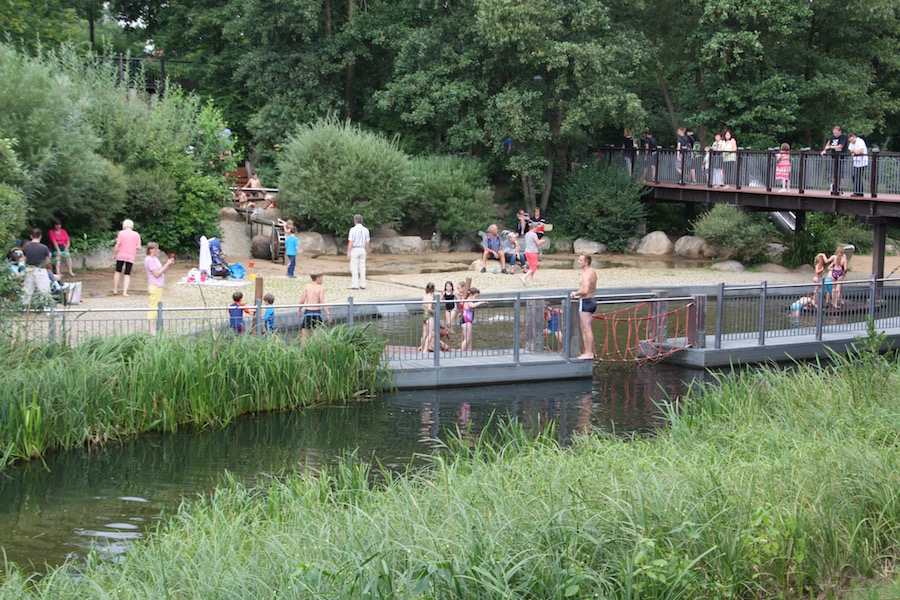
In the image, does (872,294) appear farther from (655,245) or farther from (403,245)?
(403,245)

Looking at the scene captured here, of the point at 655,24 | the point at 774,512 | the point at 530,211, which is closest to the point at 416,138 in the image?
the point at 530,211

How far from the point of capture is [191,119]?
28688mm

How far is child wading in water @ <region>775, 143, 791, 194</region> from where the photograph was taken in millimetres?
28500

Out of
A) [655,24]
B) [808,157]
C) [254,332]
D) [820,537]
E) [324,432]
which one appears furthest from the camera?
[655,24]

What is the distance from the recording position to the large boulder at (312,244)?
102 feet

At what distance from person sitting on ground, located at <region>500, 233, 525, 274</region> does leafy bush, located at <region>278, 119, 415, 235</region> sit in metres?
4.19

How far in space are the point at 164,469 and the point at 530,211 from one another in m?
25.6

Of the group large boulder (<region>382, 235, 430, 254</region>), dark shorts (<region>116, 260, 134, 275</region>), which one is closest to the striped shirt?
dark shorts (<region>116, 260, 134, 275</region>)

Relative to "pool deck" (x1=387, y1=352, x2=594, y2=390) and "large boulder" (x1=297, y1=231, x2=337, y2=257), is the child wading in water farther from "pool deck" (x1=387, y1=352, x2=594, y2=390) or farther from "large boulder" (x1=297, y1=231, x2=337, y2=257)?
"pool deck" (x1=387, y1=352, x2=594, y2=390)

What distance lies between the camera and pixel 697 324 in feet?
57.6

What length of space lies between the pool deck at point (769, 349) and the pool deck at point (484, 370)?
200 centimetres

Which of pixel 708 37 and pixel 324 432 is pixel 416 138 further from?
pixel 324 432

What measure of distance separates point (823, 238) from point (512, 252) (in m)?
10.5

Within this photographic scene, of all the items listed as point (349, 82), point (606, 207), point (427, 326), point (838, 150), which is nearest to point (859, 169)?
point (838, 150)
